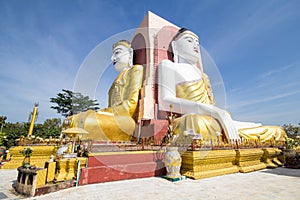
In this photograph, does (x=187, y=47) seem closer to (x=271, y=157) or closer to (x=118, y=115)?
(x=118, y=115)

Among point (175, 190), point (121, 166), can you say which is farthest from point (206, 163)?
point (121, 166)

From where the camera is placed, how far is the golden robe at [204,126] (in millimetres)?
5918

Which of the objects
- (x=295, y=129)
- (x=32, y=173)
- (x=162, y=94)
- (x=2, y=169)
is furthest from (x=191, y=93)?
(x=295, y=129)

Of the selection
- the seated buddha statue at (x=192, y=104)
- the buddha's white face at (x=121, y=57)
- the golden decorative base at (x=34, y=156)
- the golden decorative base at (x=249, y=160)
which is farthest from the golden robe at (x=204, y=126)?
the golden decorative base at (x=34, y=156)

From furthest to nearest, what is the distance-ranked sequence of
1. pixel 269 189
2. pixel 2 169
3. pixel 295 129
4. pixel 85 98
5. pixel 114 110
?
1. pixel 85 98
2. pixel 295 129
3. pixel 114 110
4. pixel 2 169
5. pixel 269 189

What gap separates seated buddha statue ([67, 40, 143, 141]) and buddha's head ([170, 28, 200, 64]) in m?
2.36

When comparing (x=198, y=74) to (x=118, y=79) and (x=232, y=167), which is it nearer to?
(x=118, y=79)

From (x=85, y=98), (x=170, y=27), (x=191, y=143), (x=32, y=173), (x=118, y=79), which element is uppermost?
(x=170, y=27)

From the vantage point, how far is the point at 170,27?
10867mm

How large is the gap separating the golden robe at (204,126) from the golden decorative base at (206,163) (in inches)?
35.3

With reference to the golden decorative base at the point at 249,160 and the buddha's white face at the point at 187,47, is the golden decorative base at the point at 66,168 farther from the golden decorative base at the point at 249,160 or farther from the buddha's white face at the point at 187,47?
the buddha's white face at the point at 187,47

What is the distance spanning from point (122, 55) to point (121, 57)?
140 mm

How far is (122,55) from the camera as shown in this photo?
32.2 ft

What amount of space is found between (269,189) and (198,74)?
631 centimetres
